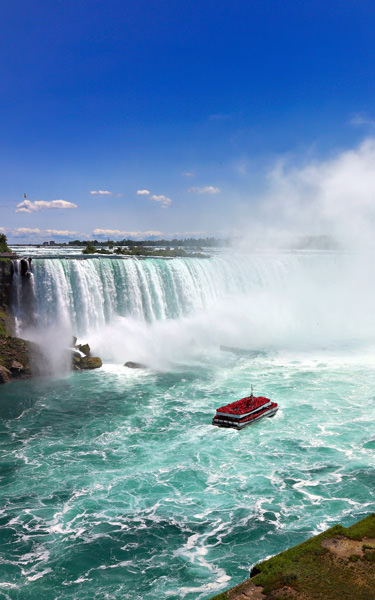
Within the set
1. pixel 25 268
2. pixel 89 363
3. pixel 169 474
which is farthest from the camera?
pixel 25 268

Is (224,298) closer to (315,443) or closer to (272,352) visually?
(272,352)

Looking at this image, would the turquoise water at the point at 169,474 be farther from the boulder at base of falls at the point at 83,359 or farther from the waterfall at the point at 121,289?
the waterfall at the point at 121,289

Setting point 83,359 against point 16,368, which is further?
point 83,359

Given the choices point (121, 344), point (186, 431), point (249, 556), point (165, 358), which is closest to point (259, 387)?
point (186, 431)

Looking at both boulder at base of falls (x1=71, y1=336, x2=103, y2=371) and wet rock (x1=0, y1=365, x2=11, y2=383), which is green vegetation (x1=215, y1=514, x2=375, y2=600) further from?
boulder at base of falls (x1=71, y1=336, x2=103, y2=371)

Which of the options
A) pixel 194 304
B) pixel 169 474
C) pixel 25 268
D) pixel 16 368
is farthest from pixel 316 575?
pixel 194 304

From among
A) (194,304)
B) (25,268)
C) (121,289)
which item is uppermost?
(25,268)

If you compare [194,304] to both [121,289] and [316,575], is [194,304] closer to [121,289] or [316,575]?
[121,289]
